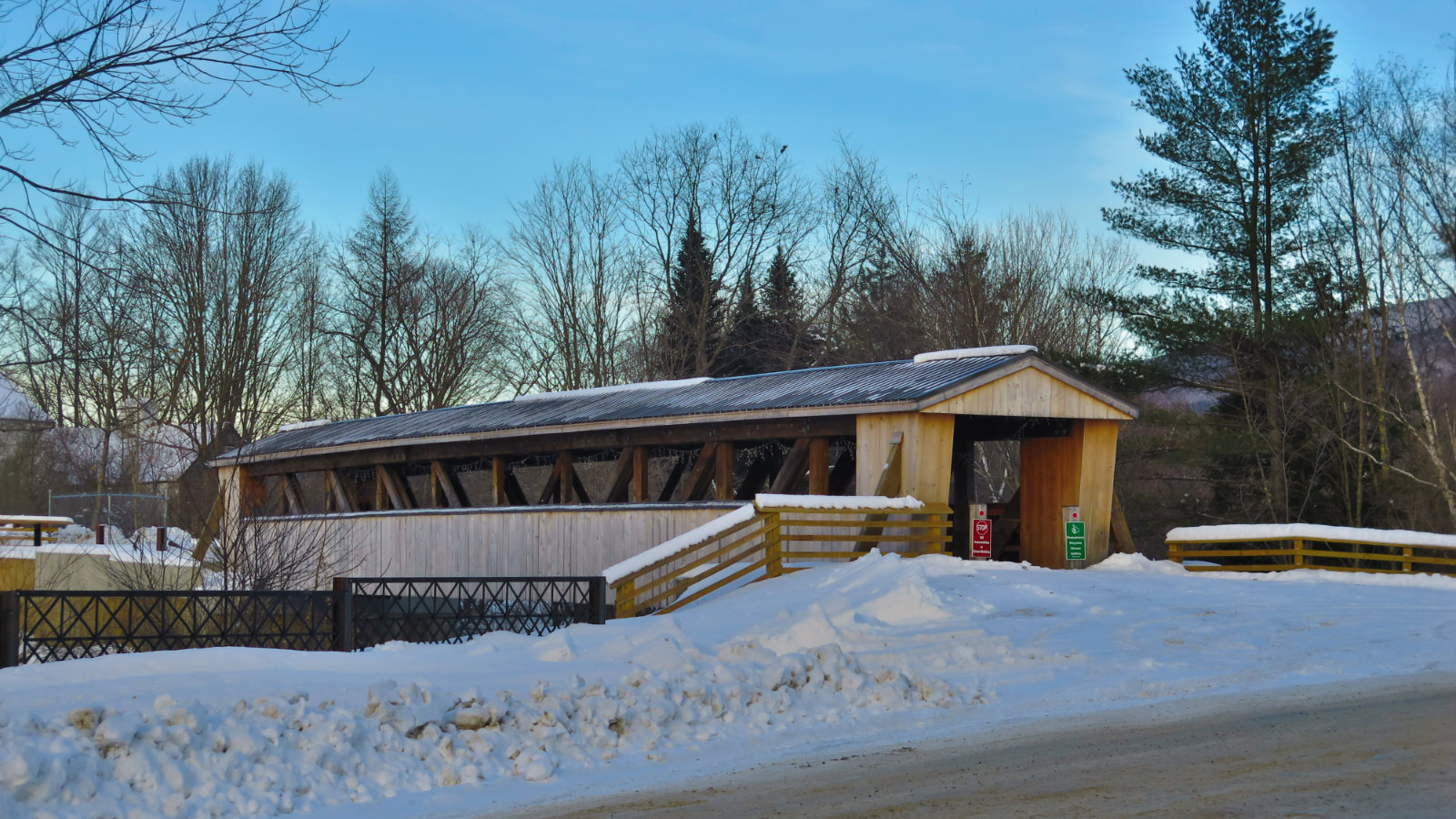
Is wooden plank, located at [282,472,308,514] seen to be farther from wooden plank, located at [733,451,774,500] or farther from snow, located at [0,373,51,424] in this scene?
snow, located at [0,373,51,424]

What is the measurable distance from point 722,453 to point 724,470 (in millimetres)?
282

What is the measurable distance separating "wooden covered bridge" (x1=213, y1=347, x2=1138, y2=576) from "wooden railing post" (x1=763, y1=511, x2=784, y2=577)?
1969mm

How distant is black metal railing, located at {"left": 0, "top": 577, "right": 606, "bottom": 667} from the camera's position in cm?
1211

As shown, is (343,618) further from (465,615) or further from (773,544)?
(773,544)

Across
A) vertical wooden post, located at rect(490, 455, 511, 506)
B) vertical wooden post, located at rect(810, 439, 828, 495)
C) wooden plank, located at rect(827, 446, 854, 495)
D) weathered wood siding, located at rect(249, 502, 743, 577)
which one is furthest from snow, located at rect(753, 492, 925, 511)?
vertical wooden post, located at rect(490, 455, 511, 506)

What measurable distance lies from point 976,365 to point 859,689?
9.61 m

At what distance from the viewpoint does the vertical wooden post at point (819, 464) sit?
1902 cm

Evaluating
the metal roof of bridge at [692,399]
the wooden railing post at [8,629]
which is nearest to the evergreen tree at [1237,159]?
the metal roof of bridge at [692,399]

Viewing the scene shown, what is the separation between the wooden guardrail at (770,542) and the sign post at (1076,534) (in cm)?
318

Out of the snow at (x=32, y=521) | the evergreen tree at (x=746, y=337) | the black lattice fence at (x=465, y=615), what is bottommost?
the black lattice fence at (x=465, y=615)

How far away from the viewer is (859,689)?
10164mm

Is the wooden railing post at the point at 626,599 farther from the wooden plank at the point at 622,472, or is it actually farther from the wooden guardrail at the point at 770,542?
the wooden plank at the point at 622,472

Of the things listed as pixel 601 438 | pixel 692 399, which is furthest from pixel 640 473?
pixel 692 399

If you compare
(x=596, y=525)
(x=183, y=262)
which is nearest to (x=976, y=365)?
(x=596, y=525)
